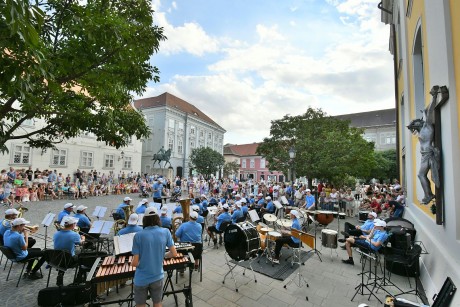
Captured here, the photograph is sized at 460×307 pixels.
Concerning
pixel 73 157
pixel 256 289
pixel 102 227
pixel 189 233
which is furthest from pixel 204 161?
pixel 256 289

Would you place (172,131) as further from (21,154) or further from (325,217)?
(325,217)

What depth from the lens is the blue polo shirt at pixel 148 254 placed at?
12.7 ft

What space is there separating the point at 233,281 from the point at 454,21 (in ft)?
24.0

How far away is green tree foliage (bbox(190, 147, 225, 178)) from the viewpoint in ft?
149

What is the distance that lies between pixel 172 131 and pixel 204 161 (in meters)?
8.36

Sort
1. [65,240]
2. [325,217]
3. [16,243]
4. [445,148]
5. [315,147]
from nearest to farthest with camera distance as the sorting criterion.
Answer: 1. [445,148]
2. [65,240]
3. [16,243]
4. [325,217]
5. [315,147]

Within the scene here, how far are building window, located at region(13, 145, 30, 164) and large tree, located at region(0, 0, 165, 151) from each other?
2118cm

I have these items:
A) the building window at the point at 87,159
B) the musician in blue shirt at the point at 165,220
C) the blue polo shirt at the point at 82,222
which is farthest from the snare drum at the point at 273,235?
the building window at the point at 87,159

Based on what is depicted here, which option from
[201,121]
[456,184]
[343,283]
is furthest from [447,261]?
[201,121]

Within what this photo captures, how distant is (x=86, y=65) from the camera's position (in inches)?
193

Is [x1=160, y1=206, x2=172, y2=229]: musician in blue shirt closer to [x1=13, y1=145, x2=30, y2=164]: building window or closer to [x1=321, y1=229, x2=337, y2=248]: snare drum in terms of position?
[x1=321, y1=229, x2=337, y2=248]: snare drum

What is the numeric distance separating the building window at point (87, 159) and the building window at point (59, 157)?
1.88 meters

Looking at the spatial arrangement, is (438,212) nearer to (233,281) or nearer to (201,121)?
(233,281)

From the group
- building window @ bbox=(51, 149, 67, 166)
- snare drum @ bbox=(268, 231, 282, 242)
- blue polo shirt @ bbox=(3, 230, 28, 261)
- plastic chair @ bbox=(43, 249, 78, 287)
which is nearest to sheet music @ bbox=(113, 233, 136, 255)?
plastic chair @ bbox=(43, 249, 78, 287)
